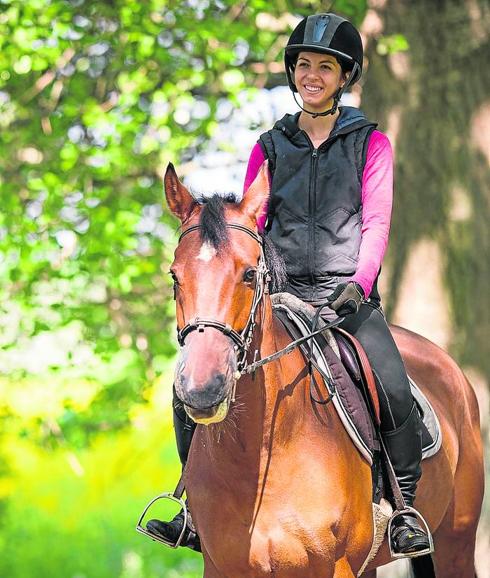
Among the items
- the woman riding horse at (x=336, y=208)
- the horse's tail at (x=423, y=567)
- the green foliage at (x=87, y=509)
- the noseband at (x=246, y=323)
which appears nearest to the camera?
the noseband at (x=246, y=323)

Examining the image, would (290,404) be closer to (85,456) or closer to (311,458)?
(311,458)

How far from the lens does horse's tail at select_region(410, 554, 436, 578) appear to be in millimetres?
5730

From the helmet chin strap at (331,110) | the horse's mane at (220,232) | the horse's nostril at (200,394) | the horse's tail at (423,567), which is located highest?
the helmet chin strap at (331,110)

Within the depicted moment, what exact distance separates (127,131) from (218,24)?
140 centimetres

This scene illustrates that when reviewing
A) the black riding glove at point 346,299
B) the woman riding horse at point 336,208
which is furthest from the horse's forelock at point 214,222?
the woman riding horse at point 336,208

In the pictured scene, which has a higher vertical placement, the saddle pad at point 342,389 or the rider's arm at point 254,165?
the rider's arm at point 254,165

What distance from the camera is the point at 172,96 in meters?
9.50

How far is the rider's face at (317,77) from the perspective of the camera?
188 inches

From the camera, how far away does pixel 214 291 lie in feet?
11.8

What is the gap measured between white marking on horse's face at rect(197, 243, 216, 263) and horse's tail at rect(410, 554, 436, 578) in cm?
285

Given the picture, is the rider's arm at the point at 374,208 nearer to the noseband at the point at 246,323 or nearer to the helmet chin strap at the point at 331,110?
the helmet chin strap at the point at 331,110

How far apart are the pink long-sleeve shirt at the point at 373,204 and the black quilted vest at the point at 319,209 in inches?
2.0

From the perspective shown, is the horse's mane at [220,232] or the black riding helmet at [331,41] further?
the black riding helmet at [331,41]

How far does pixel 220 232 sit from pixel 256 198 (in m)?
0.34
